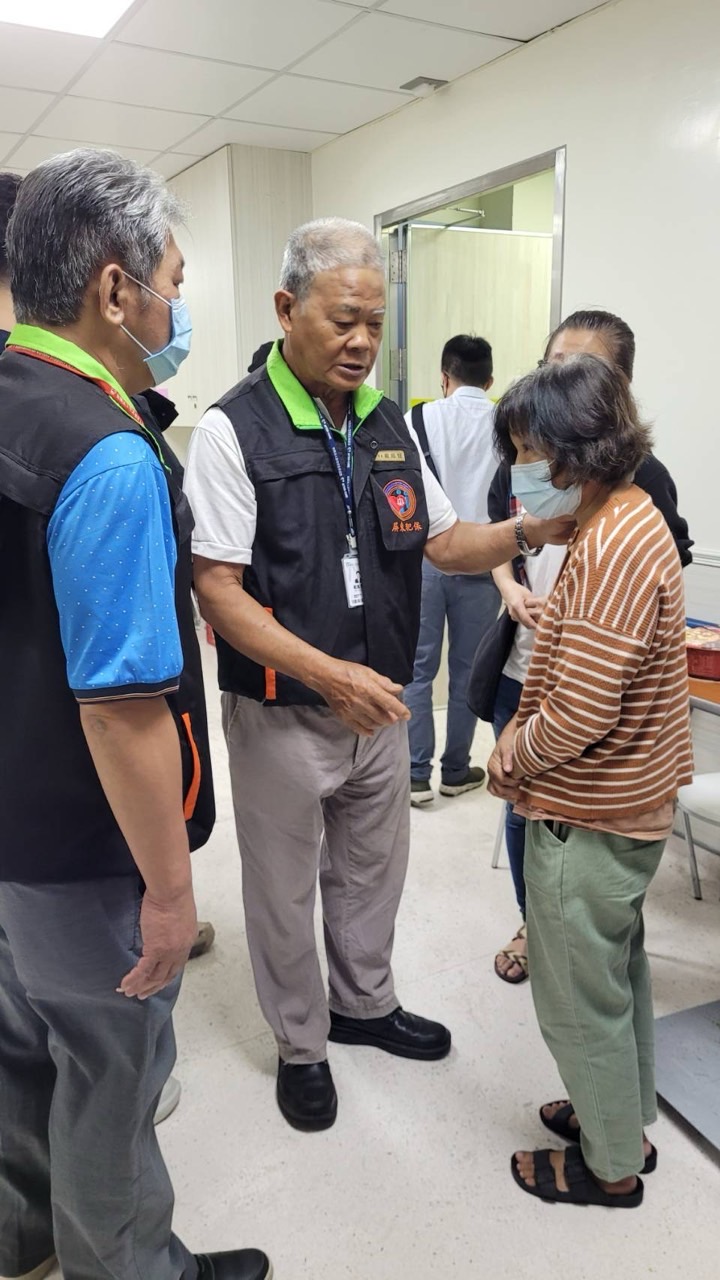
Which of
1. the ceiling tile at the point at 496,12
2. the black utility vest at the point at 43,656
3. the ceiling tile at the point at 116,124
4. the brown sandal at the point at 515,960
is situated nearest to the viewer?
the black utility vest at the point at 43,656

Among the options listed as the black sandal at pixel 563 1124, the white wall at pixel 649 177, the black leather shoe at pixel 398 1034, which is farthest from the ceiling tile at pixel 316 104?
Result: the black sandal at pixel 563 1124

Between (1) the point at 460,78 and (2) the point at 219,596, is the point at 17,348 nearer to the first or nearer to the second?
(2) the point at 219,596

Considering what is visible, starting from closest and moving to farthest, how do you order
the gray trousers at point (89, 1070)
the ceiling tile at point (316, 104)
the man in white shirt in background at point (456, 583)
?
1. the gray trousers at point (89, 1070)
2. the man in white shirt in background at point (456, 583)
3. the ceiling tile at point (316, 104)

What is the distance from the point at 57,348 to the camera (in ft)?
3.12

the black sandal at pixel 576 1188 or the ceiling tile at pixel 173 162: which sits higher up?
the ceiling tile at pixel 173 162

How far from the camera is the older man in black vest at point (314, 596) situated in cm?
148

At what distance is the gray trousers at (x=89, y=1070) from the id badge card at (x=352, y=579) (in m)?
0.69

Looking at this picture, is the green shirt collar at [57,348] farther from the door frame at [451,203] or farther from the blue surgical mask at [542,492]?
the door frame at [451,203]

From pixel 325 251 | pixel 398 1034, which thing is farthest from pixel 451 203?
pixel 398 1034

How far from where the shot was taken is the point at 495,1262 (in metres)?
1.43

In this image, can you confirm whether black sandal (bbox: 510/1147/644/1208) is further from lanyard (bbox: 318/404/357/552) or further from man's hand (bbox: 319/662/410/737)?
lanyard (bbox: 318/404/357/552)

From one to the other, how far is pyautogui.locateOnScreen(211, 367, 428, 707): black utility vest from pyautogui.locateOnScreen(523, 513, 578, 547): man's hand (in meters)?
0.20

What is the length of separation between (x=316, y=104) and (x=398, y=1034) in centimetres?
382

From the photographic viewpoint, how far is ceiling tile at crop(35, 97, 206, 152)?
12.8 ft
